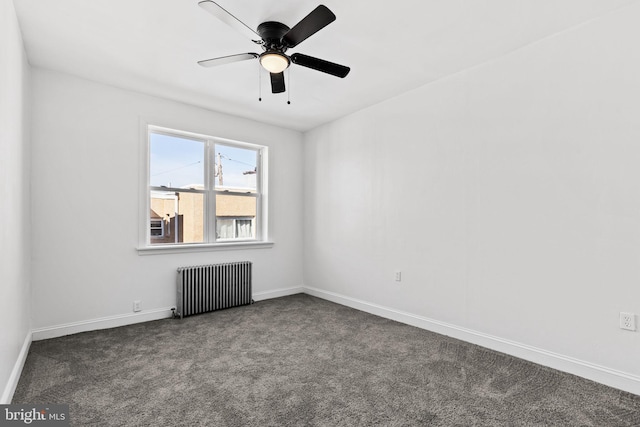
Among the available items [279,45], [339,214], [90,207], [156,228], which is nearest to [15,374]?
[90,207]

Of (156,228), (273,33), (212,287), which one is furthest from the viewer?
(212,287)

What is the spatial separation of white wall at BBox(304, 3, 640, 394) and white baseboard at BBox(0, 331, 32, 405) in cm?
331

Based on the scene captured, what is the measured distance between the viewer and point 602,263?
240cm

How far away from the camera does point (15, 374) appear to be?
2295 millimetres

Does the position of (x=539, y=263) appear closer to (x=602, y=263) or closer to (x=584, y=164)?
(x=602, y=263)

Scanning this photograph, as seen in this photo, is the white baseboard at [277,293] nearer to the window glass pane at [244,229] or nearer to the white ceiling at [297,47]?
the window glass pane at [244,229]

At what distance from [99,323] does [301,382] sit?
2453 millimetres

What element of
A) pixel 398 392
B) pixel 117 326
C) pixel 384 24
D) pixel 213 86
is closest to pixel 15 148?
pixel 213 86

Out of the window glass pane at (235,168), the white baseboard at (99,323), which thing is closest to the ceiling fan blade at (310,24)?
the window glass pane at (235,168)

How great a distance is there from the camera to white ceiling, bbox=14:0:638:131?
231 centimetres

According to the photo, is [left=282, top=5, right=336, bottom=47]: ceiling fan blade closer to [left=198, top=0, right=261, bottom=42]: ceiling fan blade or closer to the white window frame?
[left=198, top=0, right=261, bottom=42]: ceiling fan blade

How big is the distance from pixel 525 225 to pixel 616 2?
1.66 metres

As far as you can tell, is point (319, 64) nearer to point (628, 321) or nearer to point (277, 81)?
point (277, 81)

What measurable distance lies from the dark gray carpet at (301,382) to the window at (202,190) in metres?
1.32
